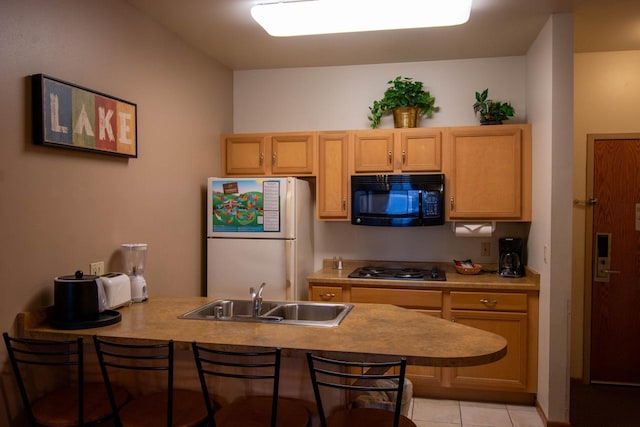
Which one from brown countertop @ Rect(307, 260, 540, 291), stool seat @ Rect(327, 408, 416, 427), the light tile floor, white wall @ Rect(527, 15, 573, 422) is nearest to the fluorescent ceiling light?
white wall @ Rect(527, 15, 573, 422)

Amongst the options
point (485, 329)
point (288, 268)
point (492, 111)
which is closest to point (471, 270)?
point (485, 329)

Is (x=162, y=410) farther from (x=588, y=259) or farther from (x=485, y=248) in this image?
(x=588, y=259)

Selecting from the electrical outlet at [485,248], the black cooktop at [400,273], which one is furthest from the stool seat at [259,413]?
the electrical outlet at [485,248]

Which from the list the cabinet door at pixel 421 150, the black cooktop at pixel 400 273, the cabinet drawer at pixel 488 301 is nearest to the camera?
the cabinet drawer at pixel 488 301

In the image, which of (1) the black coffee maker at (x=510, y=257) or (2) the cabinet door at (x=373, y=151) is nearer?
(1) the black coffee maker at (x=510, y=257)

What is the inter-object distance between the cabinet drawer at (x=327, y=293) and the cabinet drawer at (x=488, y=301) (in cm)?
84

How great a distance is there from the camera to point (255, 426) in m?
1.94

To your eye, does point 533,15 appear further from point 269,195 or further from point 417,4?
point 269,195

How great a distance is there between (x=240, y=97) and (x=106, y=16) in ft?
5.97

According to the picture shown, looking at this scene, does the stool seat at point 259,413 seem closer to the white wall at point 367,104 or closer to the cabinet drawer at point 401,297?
the cabinet drawer at point 401,297

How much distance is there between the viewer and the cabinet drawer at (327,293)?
12.3ft

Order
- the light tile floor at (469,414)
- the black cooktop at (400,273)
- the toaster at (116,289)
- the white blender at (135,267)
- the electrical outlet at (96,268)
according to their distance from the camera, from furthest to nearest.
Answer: the black cooktop at (400,273) < the light tile floor at (469,414) < the white blender at (135,267) < the electrical outlet at (96,268) < the toaster at (116,289)

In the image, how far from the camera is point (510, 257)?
3775mm

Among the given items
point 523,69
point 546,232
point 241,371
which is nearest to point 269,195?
point 241,371
